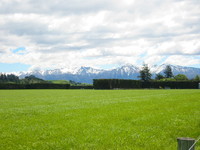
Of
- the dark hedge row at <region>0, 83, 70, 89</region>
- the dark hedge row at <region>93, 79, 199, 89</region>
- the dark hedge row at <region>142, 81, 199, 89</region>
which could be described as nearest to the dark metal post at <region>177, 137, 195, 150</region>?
the dark hedge row at <region>93, 79, 199, 89</region>

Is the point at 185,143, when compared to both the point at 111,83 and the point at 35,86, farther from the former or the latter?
the point at 35,86

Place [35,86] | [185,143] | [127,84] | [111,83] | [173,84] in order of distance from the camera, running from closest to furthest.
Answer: [185,143] < [111,83] < [127,84] < [173,84] < [35,86]

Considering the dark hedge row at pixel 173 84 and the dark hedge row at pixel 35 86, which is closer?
the dark hedge row at pixel 173 84

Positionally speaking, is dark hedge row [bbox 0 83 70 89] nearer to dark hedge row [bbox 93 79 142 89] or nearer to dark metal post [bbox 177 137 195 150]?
dark hedge row [bbox 93 79 142 89]

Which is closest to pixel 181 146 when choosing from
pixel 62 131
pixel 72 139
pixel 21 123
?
pixel 72 139

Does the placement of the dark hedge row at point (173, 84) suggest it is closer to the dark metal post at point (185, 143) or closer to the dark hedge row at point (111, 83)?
the dark hedge row at point (111, 83)

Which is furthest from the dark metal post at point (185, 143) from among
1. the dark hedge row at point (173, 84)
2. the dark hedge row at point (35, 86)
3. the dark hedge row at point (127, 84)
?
the dark hedge row at point (35, 86)

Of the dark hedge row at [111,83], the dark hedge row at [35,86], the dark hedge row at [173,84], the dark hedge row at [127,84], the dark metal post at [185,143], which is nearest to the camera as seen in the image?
the dark metal post at [185,143]

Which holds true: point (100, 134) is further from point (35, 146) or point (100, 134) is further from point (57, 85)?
point (57, 85)

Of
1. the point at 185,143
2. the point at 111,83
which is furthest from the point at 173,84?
the point at 185,143

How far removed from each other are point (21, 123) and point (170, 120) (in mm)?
8383

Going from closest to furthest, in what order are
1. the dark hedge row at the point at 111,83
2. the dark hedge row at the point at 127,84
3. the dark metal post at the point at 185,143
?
the dark metal post at the point at 185,143 < the dark hedge row at the point at 111,83 < the dark hedge row at the point at 127,84

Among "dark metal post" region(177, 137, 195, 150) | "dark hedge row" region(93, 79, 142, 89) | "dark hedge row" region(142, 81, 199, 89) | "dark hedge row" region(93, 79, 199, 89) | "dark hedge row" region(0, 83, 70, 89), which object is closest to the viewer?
"dark metal post" region(177, 137, 195, 150)

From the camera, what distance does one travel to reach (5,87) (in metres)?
103
